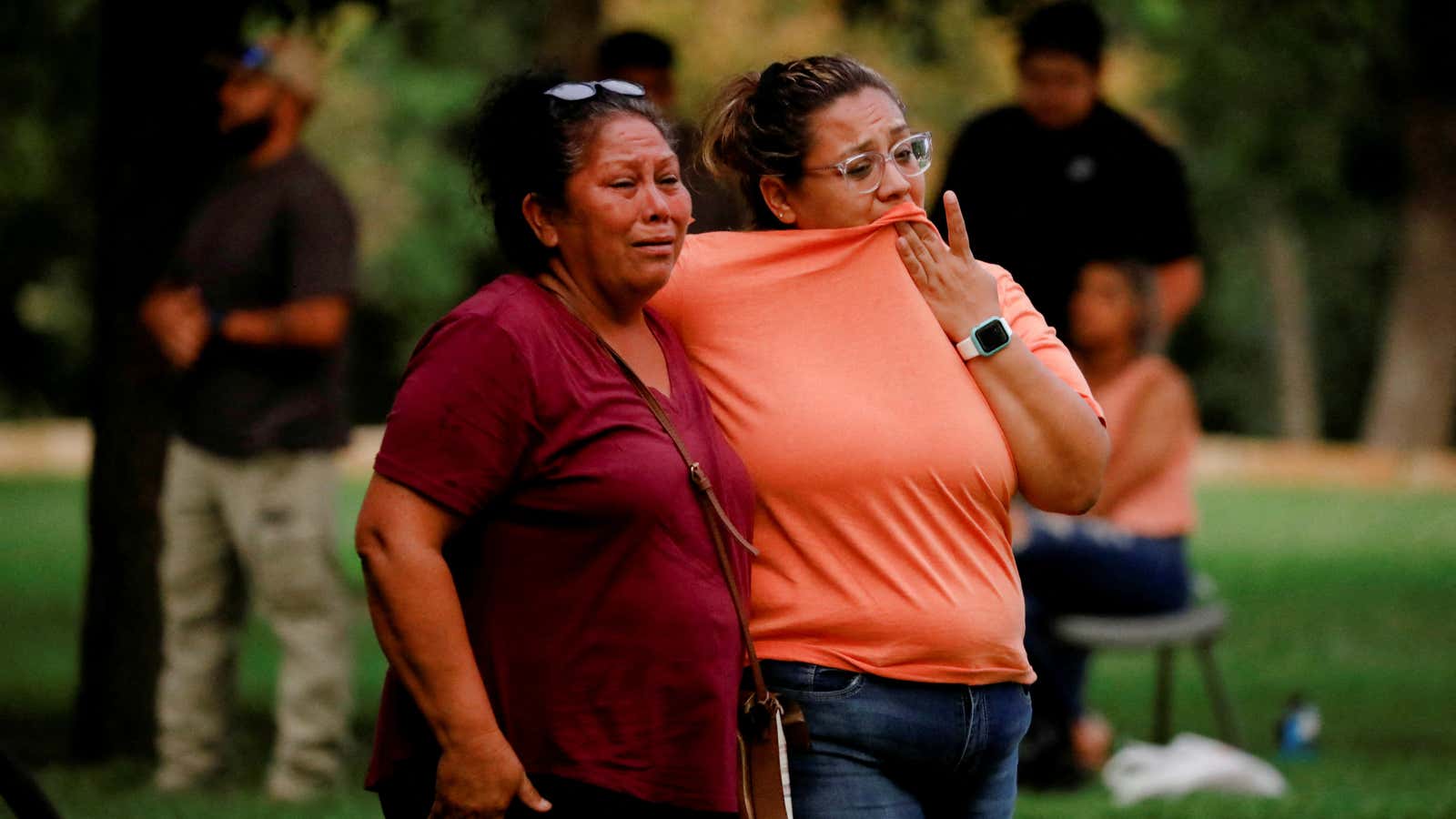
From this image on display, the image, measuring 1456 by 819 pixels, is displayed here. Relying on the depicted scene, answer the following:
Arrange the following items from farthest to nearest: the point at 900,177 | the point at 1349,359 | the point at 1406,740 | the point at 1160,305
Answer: the point at 1349,359 < the point at 1406,740 < the point at 1160,305 < the point at 900,177

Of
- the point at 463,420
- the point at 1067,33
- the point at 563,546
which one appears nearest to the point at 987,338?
the point at 563,546

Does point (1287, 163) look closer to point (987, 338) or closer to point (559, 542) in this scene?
point (987, 338)

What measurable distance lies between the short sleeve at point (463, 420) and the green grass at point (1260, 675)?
133 inches

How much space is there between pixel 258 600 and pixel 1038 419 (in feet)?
14.1

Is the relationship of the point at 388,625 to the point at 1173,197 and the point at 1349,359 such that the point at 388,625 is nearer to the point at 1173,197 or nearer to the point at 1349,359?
the point at 1173,197

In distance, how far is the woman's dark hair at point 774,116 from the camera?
347cm

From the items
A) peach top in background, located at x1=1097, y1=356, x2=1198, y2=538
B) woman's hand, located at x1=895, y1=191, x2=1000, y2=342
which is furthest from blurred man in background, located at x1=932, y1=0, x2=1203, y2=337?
woman's hand, located at x1=895, y1=191, x2=1000, y2=342

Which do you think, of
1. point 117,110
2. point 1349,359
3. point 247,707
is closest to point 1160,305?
point 117,110

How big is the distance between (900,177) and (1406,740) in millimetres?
6323

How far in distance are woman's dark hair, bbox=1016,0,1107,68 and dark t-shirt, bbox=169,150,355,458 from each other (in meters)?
2.44

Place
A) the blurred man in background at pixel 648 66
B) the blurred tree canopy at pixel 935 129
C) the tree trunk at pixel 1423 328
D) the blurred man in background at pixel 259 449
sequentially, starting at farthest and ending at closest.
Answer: the tree trunk at pixel 1423 328, the blurred tree canopy at pixel 935 129, the blurred man in background at pixel 648 66, the blurred man in background at pixel 259 449

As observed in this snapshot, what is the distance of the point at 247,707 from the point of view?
9.44 meters

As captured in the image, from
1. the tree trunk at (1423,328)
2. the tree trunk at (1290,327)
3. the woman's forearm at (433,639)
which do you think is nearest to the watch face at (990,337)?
the woman's forearm at (433,639)

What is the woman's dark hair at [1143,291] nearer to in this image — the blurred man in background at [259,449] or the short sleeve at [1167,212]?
the short sleeve at [1167,212]
